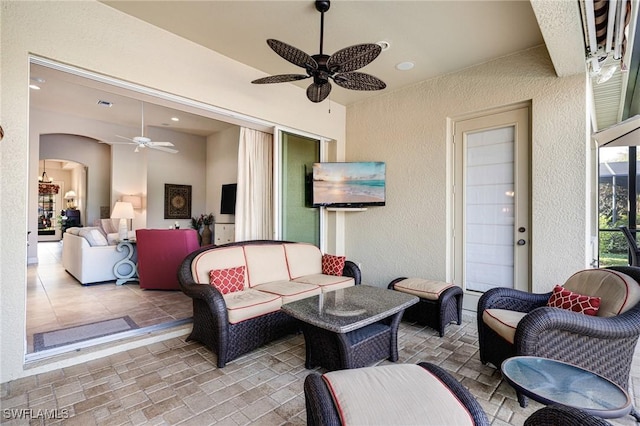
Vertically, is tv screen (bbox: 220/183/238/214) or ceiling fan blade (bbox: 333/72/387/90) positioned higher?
ceiling fan blade (bbox: 333/72/387/90)

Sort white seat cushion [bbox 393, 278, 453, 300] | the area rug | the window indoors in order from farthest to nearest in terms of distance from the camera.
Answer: the window indoors, white seat cushion [bbox 393, 278, 453, 300], the area rug

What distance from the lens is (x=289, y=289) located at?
3.29 metres

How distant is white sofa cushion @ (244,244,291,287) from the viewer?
11.6ft

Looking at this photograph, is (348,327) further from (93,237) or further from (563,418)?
(93,237)

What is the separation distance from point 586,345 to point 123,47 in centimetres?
446

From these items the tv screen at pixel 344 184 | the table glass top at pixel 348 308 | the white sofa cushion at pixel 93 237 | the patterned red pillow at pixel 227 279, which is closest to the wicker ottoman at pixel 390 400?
the table glass top at pixel 348 308

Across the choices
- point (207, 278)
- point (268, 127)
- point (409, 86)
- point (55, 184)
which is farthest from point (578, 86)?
point (55, 184)

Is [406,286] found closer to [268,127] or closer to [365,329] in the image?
[365,329]

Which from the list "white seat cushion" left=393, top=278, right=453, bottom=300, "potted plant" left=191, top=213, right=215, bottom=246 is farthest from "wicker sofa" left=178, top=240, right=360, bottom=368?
"potted plant" left=191, top=213, right=215, bottom=246

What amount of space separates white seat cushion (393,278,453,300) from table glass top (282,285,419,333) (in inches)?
25.7

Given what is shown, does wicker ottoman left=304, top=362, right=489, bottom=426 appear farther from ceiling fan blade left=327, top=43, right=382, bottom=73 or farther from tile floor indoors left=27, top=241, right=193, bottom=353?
tile floor indoors left=27, top=241, right=193, bottom=353

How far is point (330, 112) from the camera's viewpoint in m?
5.09

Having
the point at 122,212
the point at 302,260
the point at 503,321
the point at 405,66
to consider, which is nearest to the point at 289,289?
the point at 302,260

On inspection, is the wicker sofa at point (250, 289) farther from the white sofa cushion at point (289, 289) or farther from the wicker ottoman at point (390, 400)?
the wicker ottoman at point (390, 400)
